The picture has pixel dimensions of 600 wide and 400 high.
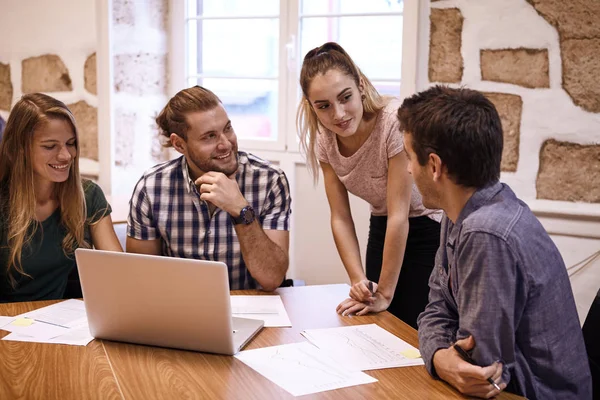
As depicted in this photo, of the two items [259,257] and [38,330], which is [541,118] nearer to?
[259,257]

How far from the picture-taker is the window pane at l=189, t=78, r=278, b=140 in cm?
348

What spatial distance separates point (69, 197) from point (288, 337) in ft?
2.94

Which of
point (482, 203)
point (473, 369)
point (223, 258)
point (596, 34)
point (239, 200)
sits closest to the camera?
point (473, 369)

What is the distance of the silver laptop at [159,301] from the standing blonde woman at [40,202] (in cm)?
59

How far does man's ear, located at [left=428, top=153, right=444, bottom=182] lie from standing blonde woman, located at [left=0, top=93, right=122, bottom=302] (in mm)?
1134

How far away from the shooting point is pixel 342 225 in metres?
2.13

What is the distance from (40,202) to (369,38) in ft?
5.74

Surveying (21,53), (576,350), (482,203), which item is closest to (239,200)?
(482,203)

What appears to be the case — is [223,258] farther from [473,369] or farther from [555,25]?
[555,25]

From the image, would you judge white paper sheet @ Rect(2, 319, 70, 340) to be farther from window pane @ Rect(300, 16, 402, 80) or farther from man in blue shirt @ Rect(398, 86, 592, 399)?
window pane @ Rect(300, 16, 402, 80)

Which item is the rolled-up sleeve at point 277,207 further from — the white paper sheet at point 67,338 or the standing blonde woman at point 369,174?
the white paper sheet at point 67,338

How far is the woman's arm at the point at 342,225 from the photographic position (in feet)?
6.71

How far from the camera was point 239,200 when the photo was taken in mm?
1936

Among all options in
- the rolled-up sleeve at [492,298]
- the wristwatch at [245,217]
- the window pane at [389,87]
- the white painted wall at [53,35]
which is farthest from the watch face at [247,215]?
the white painted wall at [53,35]
